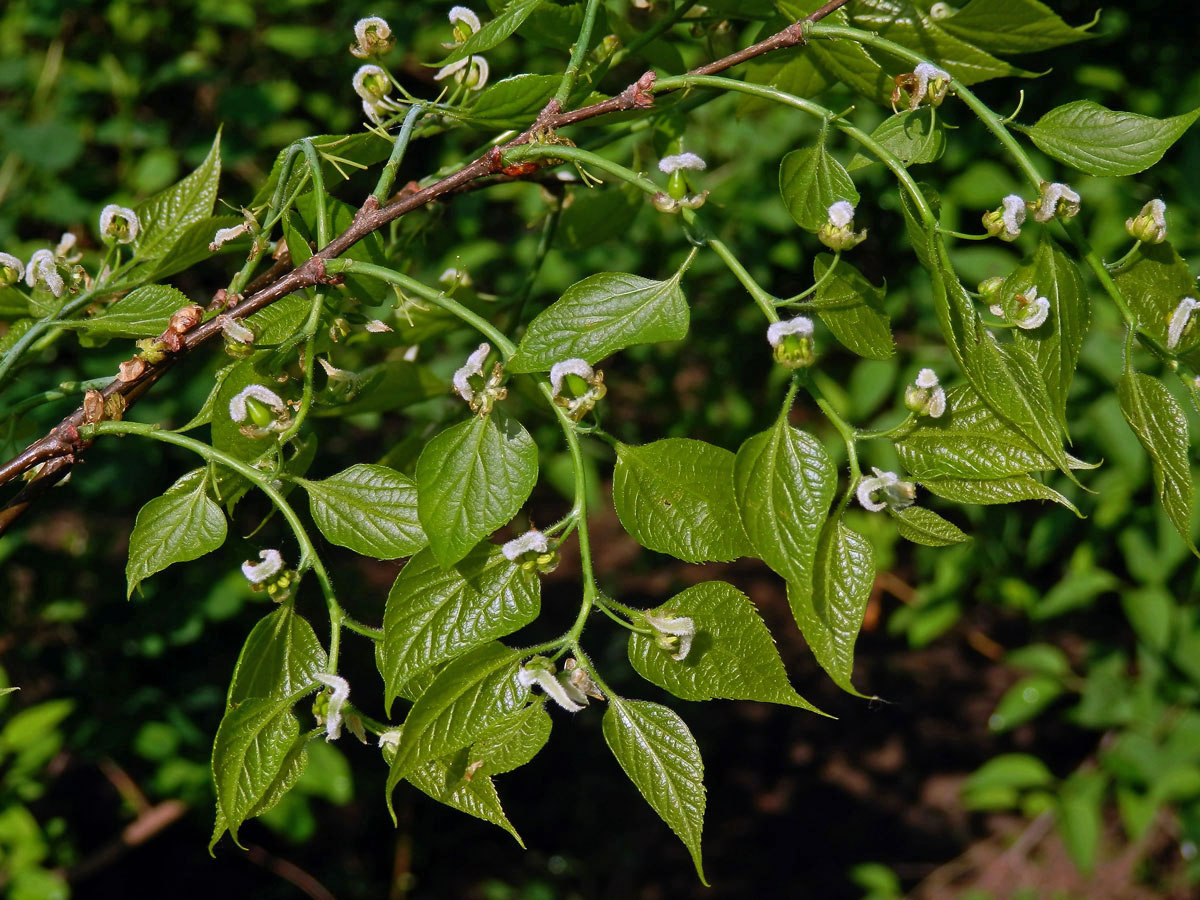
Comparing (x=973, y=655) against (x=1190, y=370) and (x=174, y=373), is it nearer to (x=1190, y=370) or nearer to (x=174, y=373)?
(x=174, y=373)

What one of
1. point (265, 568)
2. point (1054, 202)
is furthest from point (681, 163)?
point (265, 568)

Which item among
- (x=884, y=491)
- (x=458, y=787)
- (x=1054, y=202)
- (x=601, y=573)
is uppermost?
(x=1054, y=202)

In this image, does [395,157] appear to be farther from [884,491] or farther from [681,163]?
[884,491]

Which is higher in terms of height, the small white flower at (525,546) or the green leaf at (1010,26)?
the green leaf at (1010,26)

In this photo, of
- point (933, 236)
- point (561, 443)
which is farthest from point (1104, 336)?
point (933, 236)

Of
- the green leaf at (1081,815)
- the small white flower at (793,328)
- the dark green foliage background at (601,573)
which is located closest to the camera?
the small white flower at (793,328)

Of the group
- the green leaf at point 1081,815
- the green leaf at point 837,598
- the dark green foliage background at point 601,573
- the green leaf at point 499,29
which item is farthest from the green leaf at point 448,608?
the green leaf at point 1081,815

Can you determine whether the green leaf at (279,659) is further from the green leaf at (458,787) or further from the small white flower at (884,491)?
the small white flower at (884,491)
